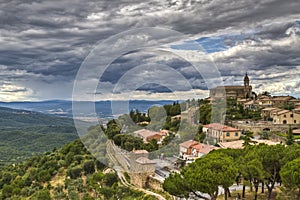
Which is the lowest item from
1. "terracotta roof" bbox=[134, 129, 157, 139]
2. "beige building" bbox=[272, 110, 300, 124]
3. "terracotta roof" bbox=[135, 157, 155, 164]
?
"terracotta roof" bbox=[135, 157, 155, 164]

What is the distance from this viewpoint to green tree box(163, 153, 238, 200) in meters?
12.9

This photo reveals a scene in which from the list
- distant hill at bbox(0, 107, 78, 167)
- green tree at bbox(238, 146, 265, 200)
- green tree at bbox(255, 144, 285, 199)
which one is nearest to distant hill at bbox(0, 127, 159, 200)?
green tree at bbox(238, 146, 265, 200)

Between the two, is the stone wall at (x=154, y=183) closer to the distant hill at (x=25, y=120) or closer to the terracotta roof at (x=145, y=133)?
the terracotta roof at (x=145, y=133)

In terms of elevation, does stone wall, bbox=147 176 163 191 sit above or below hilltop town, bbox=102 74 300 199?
below

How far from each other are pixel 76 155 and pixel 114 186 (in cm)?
1143

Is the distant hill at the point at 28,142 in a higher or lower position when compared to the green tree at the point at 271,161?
lower

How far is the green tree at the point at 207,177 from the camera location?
12.9 m

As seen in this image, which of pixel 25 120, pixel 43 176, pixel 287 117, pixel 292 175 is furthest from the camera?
pixel 25 120

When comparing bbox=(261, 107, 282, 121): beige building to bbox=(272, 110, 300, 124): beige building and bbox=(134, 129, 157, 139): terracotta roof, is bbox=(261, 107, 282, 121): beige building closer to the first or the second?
bbox=(272, 110, 300, 124): beige building

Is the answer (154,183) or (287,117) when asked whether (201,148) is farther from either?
(287,117)

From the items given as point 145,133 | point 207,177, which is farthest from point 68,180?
point 207,177

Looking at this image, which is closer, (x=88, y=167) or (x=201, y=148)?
(x=201, y=148)

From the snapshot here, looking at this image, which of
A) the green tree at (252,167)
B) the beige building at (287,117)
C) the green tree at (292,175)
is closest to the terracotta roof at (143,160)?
the green tree at (252,167)

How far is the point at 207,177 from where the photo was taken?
12836 millimetres
